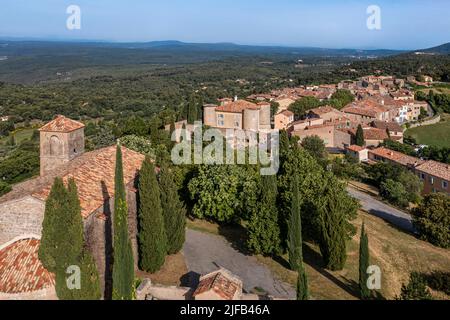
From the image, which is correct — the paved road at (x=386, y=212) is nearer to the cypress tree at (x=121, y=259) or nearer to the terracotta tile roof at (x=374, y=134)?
the cypress tree at (x=121, y=259)

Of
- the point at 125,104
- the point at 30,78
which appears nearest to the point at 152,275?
the point at 125,104

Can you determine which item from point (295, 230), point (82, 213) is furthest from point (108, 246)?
point (295, 230)

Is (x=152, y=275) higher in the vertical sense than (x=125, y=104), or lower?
lower

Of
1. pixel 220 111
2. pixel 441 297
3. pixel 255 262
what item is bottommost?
pixel 441 297

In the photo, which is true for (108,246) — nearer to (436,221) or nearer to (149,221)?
(149,221)
